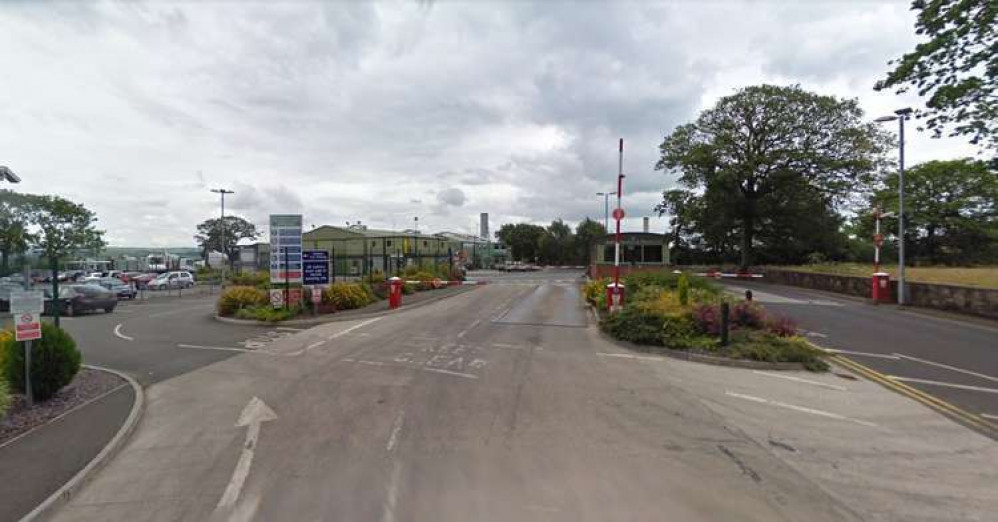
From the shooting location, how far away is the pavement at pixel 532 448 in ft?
12.7

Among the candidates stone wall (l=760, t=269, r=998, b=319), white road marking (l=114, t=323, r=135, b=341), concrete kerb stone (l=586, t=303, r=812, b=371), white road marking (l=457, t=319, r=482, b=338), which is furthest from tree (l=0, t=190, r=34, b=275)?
stone wall (l=760, t=269, r=998, b=319)

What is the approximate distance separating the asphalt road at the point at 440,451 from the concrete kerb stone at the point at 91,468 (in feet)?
0.36

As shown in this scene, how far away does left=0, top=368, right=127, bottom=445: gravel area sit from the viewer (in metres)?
5.94

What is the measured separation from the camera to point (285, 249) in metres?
16.0

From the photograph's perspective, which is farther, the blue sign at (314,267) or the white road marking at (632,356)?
the blue sign at (314,267)

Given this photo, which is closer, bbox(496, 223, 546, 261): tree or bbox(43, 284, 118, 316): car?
bbox(43, 284, 118, 316): car

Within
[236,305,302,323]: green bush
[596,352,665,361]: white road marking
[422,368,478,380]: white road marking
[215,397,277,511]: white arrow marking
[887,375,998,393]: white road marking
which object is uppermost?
[236,305,302,323]: green bush

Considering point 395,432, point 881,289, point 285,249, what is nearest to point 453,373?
point 395,432

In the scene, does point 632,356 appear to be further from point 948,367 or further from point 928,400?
point 948,367

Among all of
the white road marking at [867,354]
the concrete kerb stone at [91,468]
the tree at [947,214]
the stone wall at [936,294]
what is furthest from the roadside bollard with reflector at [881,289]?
the tree at [947,214]

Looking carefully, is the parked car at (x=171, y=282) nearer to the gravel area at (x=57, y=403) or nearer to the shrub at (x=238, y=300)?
the shrub at (x=238, y=300)

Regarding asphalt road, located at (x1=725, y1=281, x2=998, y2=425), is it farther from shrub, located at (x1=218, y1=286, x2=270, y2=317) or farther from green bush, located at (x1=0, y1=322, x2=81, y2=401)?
shrub, located at (x1=218, y1=286, x2=270, y2=317)

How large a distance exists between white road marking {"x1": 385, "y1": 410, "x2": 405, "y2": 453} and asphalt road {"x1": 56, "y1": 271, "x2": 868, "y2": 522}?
0.10 ft

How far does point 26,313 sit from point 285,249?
9.49 meters
